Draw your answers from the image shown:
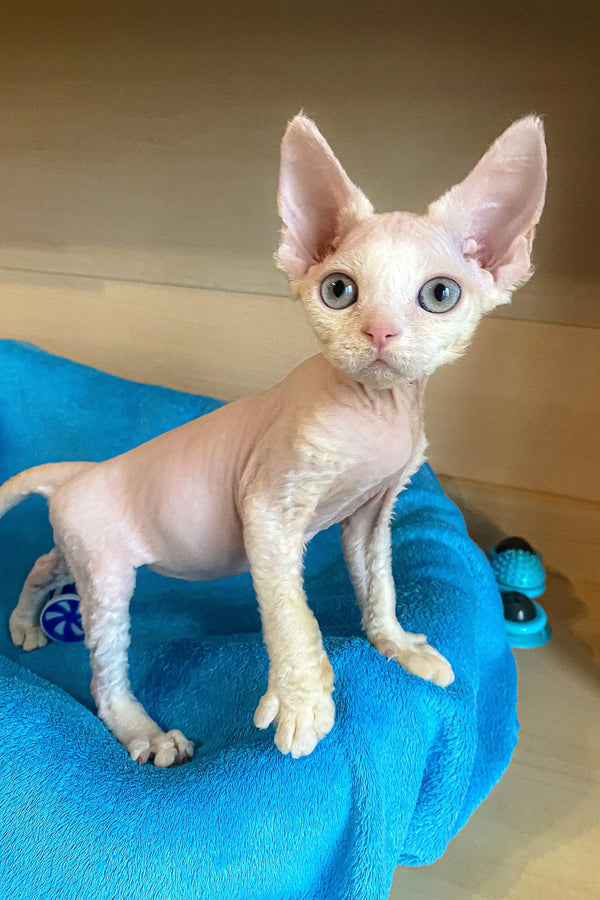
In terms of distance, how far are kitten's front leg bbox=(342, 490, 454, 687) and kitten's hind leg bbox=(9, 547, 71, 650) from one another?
40 centimetres

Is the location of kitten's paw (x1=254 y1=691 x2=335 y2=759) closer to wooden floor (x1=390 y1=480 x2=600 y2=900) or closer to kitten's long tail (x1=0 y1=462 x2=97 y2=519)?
wooden floor (x1=390 y1=480 x2=600 y2=900)

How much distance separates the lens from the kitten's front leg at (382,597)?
1.98 ft

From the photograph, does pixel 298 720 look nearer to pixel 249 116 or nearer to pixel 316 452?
pixel 316 452

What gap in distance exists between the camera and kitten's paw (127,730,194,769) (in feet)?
1.97

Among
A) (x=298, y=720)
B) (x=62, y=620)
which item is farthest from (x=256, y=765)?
(x=62, y=620)

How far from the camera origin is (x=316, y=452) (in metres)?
0.50

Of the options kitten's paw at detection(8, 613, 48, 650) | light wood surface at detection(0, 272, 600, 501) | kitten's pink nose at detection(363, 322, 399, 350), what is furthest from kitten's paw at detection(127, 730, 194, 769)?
light wood surface at detection(0, 272, 600, 501)

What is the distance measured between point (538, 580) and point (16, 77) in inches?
48.4

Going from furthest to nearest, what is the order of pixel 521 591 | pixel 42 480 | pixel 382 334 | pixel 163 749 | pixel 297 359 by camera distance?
pixel 297 359 < pixel 521 591 < pixel 42 480 < pixel 163 749 < pixel 382 334

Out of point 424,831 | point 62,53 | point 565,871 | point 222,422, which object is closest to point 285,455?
point 222,422

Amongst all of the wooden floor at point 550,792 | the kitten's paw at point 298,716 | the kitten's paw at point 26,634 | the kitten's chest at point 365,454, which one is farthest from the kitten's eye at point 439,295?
the kitten's paw at point 26,634

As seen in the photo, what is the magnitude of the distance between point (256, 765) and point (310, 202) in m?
0.45

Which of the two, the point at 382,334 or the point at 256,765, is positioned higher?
the point at 382,334

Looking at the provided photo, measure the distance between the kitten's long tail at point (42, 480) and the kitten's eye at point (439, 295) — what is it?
44 cm
